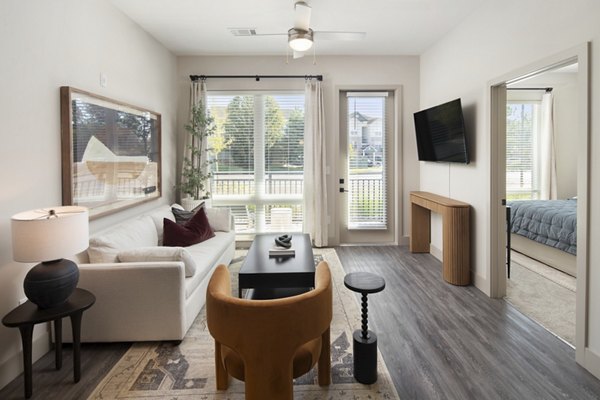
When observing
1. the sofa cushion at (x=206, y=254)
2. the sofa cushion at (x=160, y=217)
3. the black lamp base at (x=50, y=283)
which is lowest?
the sofa cushion at (x=206, y=254)

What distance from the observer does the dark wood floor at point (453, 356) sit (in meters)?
2.10

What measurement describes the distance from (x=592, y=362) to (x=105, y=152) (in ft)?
13.8

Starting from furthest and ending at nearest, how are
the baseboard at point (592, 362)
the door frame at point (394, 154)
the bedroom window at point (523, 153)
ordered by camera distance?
the bedroom window at point (523, 153) → the door frame at point (394, 154) → the baseboard at point (592, 362)

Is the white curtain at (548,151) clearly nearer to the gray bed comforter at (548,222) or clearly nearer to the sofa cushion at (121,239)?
the gray bed comforter at (548,222)

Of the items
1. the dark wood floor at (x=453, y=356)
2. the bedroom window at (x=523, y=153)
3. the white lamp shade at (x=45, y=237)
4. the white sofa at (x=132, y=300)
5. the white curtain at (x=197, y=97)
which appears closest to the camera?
the white lamp shade at (x=45, y=237)

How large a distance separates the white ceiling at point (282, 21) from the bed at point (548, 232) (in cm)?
268

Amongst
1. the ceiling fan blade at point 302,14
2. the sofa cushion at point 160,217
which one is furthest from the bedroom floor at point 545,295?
the sofa cushion at point 160,217

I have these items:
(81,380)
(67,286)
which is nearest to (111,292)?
(67,286)

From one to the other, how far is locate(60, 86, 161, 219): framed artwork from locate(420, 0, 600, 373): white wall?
12.4 feet

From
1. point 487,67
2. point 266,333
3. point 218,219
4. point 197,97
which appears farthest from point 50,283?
point 487,67

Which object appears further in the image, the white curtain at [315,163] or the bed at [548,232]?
the white curtain at [315,163]

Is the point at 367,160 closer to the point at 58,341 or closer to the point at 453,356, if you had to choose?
the point at 453,356

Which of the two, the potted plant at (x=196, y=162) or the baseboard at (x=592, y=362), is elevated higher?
the potted plant at (x=196, y=162)

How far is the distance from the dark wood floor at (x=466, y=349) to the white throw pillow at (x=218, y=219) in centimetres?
220
